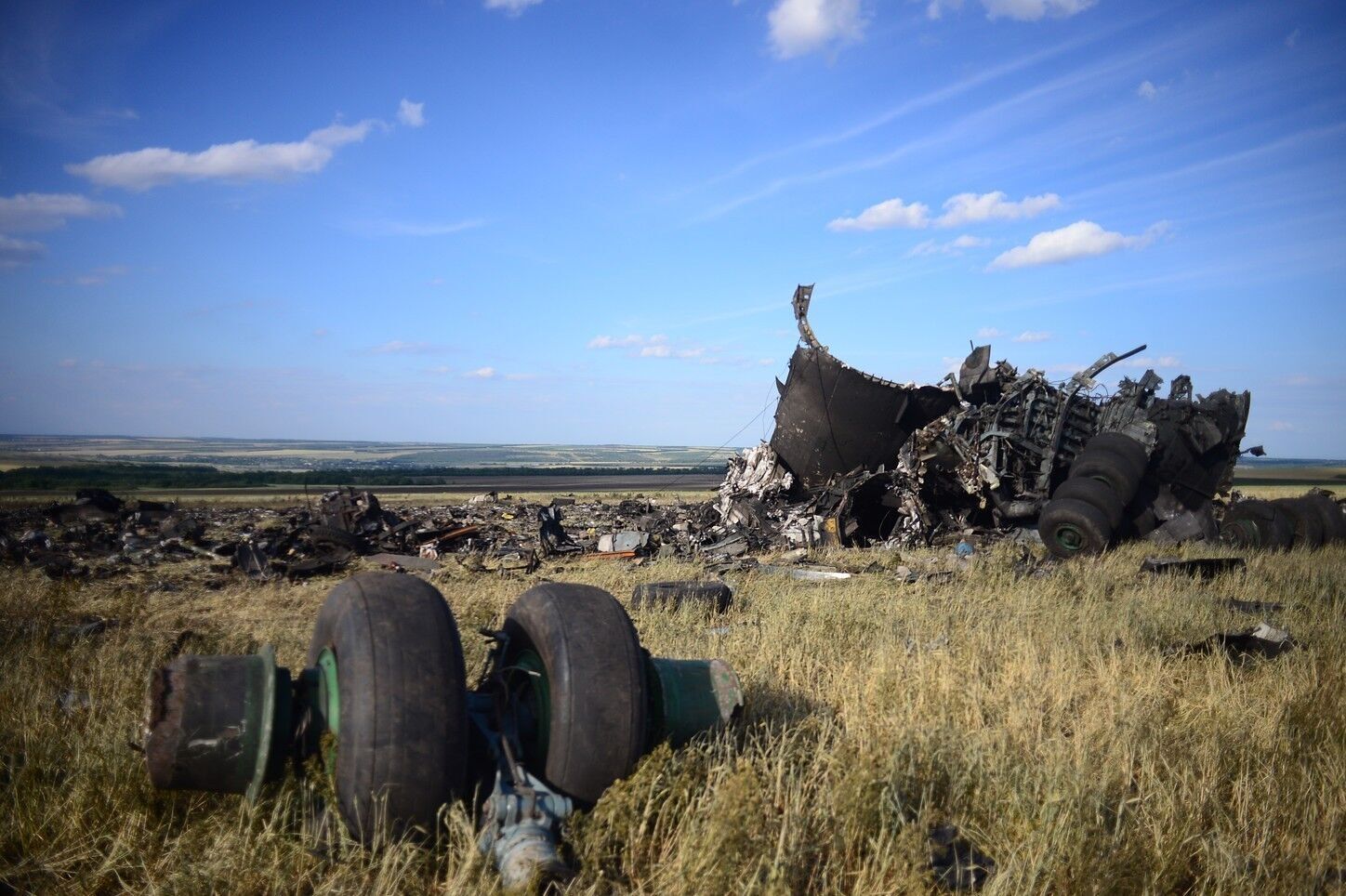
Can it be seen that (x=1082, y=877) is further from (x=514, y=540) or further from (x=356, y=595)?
(x=514, y=540)

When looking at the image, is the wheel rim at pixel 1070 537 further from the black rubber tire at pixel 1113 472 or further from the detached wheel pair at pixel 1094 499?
the black rubber tire at pixel 1113 472

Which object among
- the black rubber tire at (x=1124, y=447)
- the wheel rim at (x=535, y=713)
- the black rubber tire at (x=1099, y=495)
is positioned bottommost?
the wheel rim at (x=535, y=713)

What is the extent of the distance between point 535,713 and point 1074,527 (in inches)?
414

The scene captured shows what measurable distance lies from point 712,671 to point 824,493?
453 inches

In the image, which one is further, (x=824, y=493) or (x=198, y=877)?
(x=824, y=493)

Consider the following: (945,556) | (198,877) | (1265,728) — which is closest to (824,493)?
(945,556)

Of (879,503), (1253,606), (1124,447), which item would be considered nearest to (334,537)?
(879,503)

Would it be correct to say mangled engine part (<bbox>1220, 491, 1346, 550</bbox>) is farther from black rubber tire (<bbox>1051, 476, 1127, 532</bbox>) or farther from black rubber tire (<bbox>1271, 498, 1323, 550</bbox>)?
black rubber tire (<bbox>1051, 476, 1127, 532</bbox>)

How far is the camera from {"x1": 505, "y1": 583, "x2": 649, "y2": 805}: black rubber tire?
3020mm

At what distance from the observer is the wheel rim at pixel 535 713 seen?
3.22 m

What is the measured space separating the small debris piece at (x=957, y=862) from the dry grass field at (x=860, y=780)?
0.24ft

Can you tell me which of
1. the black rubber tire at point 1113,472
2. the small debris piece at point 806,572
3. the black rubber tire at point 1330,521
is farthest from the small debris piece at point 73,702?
the black rubber tire at point 1330,521

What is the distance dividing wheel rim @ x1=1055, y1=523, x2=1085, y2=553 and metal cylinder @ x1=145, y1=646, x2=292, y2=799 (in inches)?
445

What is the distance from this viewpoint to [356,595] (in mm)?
Result: 2939
